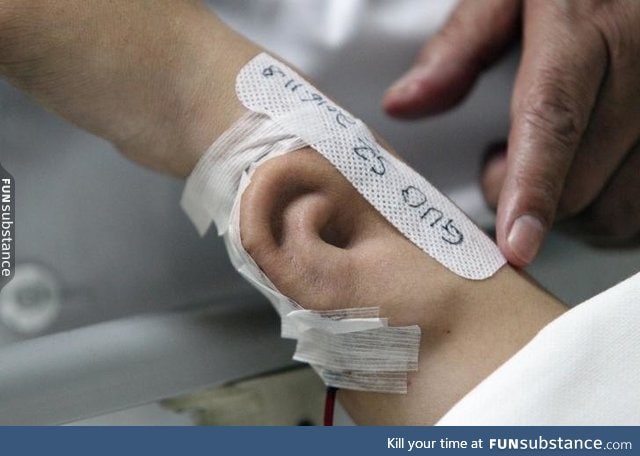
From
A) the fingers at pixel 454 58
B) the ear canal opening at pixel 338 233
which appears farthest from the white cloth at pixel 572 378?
the fingers at pixel 454 58

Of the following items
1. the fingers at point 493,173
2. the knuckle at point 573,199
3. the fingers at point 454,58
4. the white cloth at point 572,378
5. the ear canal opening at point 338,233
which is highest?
the fingers at point 454,58

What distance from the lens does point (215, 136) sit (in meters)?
0.76

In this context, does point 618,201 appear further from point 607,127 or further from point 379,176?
point 379,176

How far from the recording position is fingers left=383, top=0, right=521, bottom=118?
1.00 m

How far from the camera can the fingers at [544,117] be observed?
2.70ft

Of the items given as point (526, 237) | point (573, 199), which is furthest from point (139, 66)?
point (573, 199)

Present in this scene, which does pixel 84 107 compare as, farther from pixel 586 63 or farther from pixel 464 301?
pixel 586 63

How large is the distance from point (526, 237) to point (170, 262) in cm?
38

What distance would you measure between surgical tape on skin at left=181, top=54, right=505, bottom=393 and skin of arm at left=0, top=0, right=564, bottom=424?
11 millimetres

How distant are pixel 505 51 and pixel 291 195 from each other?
47cm

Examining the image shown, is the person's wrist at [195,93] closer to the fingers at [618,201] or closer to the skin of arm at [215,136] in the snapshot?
the skin of arm at [215,136]

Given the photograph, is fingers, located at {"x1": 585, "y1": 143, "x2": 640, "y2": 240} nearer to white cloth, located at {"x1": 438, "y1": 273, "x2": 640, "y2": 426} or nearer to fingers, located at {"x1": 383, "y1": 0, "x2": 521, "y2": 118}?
fingers, located at {"x1": 383, "y1": 0, "x2": 521, "y2": 118}

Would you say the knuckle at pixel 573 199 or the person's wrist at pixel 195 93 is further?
the knuckle at pixel 573 199

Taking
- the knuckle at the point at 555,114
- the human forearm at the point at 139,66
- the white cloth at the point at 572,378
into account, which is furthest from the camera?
the knuckle at the point at 555,114
